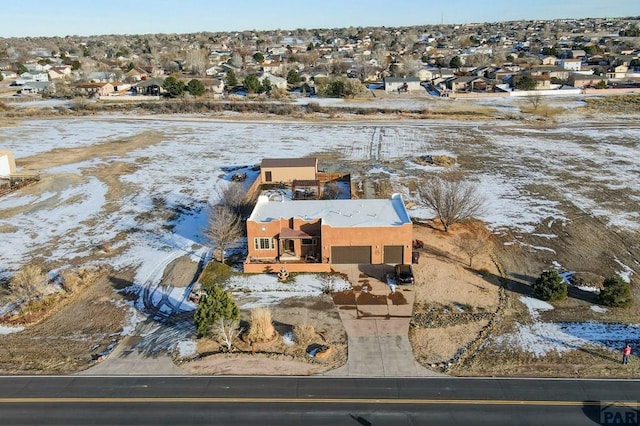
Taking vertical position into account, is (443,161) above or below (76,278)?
above

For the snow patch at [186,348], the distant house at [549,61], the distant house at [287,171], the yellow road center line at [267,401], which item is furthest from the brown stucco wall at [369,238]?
the distant house at [549,61]

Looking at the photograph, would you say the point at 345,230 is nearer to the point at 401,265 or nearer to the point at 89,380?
the point at 401,265

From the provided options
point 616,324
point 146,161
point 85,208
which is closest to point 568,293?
point 616,324

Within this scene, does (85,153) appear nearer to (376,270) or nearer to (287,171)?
(287,171)

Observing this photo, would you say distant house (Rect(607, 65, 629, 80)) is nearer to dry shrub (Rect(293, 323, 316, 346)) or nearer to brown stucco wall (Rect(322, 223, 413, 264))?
brown stucco wall (Rect(322, 223, 413, 264))

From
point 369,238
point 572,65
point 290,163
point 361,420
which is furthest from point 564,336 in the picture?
point 572,65

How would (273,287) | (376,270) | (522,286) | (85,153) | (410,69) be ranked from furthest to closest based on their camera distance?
(410,69) → (85,153) → (376,270) → (522,286) → (273,287)
